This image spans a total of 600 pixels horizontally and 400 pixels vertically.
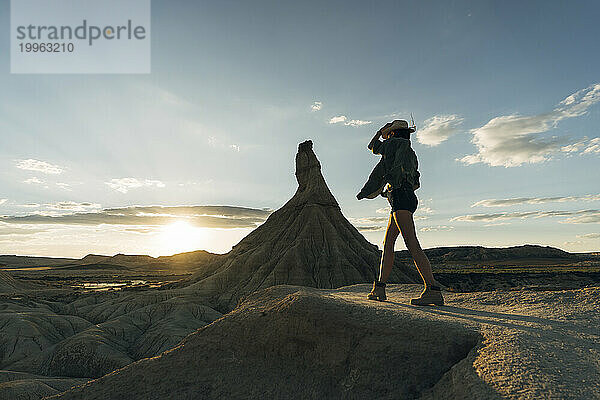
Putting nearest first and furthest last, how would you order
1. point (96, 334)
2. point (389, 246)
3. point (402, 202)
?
point (402, 202) < point (389, 246) < point (96, 334)

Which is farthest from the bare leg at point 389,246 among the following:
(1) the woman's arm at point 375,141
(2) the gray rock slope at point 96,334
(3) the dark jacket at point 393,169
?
(2) the gray rock slope at point 96,334

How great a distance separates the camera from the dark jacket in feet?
15.4

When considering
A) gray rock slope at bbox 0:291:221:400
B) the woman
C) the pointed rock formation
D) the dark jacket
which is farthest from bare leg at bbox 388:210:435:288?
the pointed rock formation

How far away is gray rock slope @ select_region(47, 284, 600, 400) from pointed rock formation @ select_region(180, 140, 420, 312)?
25941mm

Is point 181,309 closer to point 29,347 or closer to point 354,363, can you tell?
point 29,347

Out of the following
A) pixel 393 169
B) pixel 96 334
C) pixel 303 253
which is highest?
pixel 393 169

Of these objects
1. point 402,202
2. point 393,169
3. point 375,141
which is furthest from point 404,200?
point 375,141

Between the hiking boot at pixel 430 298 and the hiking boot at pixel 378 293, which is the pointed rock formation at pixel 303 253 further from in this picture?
the hiking boot at pixel 430 298

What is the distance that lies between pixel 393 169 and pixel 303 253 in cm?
2807

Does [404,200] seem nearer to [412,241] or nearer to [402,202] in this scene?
[402,202]

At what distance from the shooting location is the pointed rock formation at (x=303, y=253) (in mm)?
30906

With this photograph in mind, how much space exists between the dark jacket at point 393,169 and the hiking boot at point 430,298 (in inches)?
51.4

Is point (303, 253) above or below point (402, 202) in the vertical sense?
below

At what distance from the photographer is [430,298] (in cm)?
447
